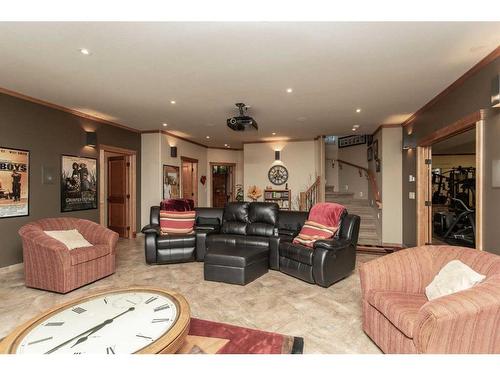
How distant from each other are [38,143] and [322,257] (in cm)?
460

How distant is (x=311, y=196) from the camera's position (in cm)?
698

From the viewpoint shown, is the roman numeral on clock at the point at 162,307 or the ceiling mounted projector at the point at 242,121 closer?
the roman numeral on clock at the point at 162,307

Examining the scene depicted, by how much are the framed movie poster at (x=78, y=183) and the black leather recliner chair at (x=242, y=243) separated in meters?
2.57

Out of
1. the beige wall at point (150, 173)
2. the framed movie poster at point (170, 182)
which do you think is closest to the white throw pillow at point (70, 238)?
the beige wall at point (150, 173)

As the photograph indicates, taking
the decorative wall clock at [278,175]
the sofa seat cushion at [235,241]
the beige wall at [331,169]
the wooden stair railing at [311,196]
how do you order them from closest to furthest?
1. the sofa seat cushion at [235,241]
2. the wooden stair railing at [311,196]
3. the decorative wall clock at [278,175]
4. the beige wall at [331,169]

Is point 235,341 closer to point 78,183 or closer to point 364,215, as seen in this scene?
point 78,183

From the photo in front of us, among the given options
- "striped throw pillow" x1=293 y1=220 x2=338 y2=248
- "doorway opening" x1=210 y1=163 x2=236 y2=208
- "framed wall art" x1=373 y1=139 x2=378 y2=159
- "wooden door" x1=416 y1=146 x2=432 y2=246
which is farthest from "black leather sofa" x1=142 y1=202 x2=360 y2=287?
"doorway opening" x1=210 y1=163 x2=236 y2=208

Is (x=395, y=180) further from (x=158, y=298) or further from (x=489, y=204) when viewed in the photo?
(x=158, y=298)

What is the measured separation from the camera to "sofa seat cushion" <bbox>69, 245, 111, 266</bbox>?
3180 millimetres

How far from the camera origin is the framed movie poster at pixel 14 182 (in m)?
3.69

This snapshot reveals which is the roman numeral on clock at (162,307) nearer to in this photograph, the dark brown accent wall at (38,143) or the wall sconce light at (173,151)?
the dark brown accent wall at (38,143)

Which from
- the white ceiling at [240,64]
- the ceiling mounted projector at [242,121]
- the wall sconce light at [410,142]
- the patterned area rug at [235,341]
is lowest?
→ the patterned area rug at [235,341]
